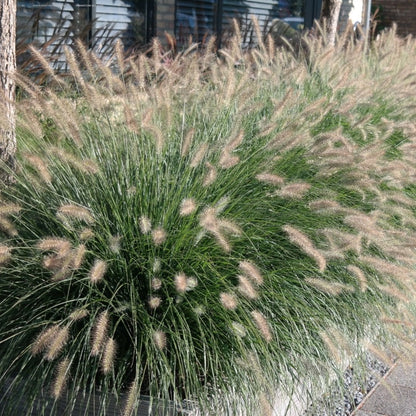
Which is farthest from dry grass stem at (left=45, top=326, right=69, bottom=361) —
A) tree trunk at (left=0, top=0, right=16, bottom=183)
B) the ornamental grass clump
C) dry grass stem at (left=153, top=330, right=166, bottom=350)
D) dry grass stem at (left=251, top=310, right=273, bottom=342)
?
tree trunk at (left=0, top=0, right=16, bottom=183)

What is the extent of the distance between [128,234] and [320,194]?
1.11m

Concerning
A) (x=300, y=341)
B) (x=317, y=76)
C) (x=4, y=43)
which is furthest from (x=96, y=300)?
(x=317, y=76)

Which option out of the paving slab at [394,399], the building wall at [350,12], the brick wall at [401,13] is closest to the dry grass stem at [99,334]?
the paving slab at [394,399]

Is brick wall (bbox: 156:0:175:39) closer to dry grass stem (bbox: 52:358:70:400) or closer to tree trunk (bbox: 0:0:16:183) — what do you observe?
tree trunk (bbox: 0:0:16:183)

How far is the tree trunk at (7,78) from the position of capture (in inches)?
139

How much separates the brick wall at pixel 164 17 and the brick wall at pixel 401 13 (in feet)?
35.4

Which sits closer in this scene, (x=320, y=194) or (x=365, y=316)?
(x=365, y=316)

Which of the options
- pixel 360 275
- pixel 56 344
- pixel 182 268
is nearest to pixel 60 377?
pixel 56 344

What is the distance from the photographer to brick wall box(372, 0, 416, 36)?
1917 cm

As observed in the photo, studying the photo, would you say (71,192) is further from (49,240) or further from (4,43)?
(4,43)

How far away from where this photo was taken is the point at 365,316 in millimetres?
3473

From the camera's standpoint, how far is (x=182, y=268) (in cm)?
312

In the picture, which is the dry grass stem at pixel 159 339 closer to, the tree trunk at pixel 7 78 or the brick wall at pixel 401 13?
the tree trunk at pixel 7 78

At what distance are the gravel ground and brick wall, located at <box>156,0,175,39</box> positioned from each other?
6.29m
